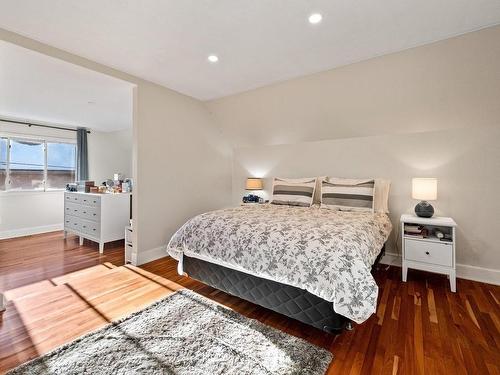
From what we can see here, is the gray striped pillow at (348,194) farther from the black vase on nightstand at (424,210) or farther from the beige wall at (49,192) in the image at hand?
the beige wall at (49,192)

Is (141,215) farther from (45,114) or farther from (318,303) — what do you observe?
(45,114)

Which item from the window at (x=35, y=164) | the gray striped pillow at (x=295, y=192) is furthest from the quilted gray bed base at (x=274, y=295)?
the window at (x=35, y=164)

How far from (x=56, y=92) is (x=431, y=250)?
16.3 feet

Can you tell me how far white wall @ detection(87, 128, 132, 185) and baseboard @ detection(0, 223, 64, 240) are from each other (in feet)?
4.09

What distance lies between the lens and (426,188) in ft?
8.61

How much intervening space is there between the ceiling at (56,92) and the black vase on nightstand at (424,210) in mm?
3767

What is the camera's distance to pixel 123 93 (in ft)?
11.0

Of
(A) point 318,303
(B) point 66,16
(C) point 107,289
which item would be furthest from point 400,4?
(C) point 107,289

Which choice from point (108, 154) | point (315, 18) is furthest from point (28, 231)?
point (315, 18)

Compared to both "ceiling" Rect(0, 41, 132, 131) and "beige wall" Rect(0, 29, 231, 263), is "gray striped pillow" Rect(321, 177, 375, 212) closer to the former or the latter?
"beige wall" Rect(0, 29, 231, 263)

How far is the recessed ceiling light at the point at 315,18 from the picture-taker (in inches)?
72.4

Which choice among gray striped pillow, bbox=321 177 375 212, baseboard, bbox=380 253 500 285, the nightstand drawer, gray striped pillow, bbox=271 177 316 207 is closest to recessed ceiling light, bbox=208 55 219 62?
gray striped pillow, bbox=271 177 316 207

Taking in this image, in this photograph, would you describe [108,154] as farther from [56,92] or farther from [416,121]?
[416,121]

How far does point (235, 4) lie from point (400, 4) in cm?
119
